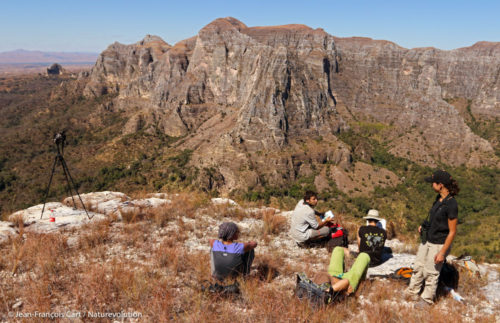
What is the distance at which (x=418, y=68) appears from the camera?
85.2 metres

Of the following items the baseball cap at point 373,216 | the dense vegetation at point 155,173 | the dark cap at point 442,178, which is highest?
the dark cap at point 442,178

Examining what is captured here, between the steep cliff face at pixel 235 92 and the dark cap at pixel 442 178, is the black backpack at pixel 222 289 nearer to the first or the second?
the dark cap at pixel 442 178

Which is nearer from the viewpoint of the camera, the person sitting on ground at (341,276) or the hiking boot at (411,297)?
the person sitting on ground at (341,276)

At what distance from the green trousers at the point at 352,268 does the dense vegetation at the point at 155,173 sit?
2298 centimetres

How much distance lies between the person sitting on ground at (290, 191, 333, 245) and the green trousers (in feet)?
6.15

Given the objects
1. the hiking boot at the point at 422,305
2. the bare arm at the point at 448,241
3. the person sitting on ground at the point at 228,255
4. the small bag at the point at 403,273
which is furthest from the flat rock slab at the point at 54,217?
the bare arm at the point at 448,241

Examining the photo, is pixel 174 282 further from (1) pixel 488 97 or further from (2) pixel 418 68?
(1) pixel 488 97

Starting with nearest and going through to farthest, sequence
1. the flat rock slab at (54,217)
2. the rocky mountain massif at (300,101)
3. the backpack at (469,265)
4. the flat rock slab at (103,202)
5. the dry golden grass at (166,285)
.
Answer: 1. the dry golden grass at (166,285)
2. the backpack at (469,265)
3. the flat rock slab at (54,217)
4. the flat rock slab at (103,202)
5. the rocky mountain massif at (300,101)

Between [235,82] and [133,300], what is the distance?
263ft

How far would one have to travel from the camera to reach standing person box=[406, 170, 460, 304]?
16.6ft

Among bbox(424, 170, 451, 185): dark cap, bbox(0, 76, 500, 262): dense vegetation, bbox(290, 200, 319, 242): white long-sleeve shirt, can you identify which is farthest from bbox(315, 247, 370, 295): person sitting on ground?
bbox(0, 76, 500, 262): dense vegetation

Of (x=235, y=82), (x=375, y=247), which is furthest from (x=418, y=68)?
(x=375, y=247)

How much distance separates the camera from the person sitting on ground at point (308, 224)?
7.56 m

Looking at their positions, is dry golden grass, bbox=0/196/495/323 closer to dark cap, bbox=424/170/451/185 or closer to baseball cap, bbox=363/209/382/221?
baseball cap, bbox=363/209/382/221
